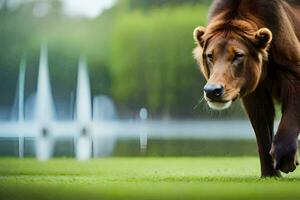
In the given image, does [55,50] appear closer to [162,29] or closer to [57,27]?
[57,27]

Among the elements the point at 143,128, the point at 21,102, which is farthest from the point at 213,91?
the point at 143,128

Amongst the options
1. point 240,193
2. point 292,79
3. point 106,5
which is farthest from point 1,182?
point 106,5

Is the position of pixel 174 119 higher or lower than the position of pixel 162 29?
lower

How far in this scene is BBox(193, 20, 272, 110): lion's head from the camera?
88.7 inches

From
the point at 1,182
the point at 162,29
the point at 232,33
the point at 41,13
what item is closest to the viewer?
the point at 1,182

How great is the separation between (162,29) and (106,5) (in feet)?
1.07

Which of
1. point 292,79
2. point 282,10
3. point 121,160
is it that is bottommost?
point 121,160

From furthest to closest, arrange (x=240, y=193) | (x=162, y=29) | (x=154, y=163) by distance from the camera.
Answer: (x=162, y=29) → (x=154, y=163) → (x=240, y=193)

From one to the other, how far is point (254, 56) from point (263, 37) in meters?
0.05

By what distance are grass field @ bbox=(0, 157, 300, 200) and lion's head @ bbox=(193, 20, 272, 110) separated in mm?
216

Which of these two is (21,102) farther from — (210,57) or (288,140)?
(288,140)

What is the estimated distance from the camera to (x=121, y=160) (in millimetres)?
3246

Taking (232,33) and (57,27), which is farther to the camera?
(57,27)

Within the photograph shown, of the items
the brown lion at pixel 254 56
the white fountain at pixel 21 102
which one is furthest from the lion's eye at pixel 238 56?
the white fountain at pixel 21 102
